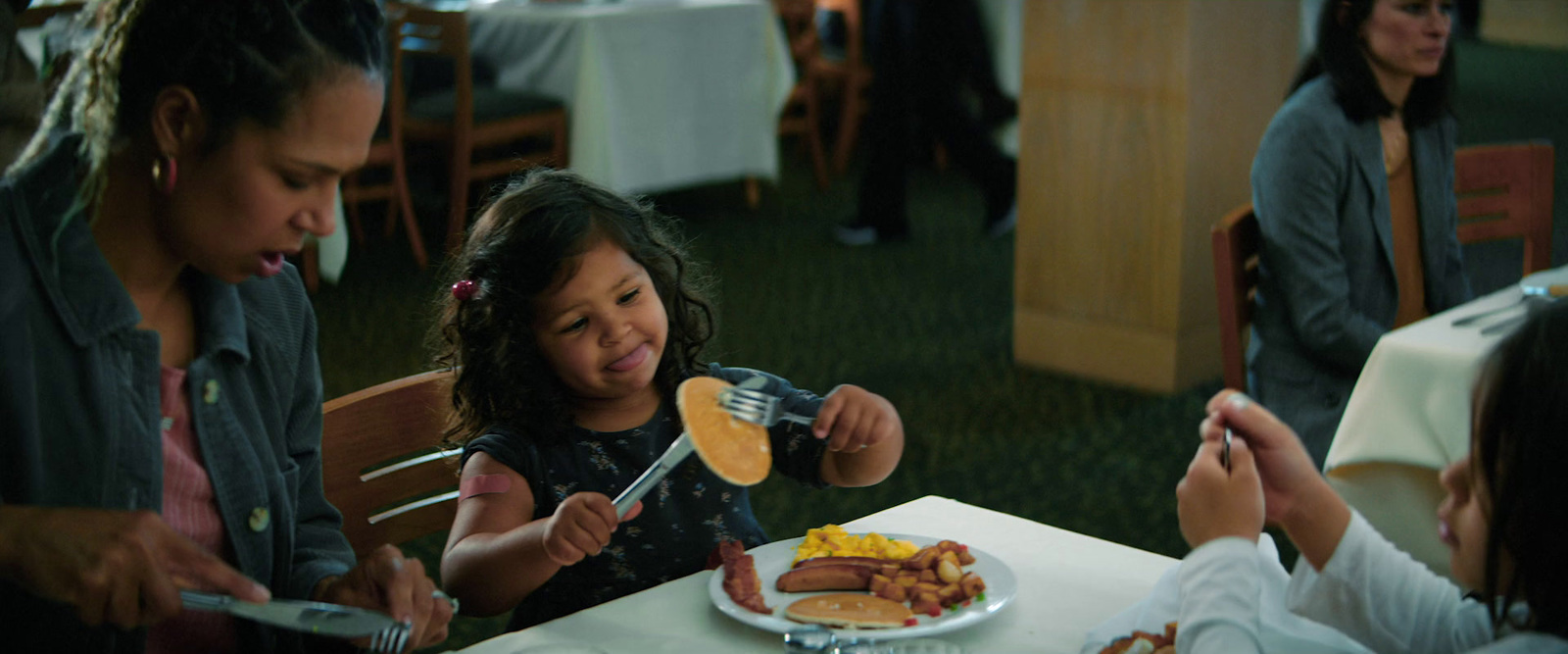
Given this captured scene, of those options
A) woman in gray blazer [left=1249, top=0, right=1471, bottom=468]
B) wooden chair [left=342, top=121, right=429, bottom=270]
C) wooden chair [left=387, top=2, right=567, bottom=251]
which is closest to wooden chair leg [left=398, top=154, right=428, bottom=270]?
wooden chair [left=342, top=121, right=429, bottom=270]

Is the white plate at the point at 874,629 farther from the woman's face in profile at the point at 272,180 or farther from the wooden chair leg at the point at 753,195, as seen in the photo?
the wooden chair leg at the point at 753,195

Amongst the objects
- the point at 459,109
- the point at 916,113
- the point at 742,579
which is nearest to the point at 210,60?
the point at 742,579

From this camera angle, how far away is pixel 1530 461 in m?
0.96

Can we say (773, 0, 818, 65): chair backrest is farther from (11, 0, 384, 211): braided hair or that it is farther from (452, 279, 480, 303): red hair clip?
(11, 0, 384, 211): braided hair

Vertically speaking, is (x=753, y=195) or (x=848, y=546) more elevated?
(x=848, y=546)

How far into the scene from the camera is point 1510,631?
1073 mm

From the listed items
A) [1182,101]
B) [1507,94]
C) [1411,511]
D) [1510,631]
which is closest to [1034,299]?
[1182,101]

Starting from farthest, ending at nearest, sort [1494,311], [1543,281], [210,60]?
1. [1543,281]
2. [1494,311]
3. [210,60]

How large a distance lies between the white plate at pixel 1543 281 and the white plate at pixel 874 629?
4.15 ft

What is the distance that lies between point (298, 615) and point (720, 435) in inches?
16.4

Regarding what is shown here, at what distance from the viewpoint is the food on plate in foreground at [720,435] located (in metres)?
1.27

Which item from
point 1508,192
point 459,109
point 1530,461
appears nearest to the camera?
point 1530,461

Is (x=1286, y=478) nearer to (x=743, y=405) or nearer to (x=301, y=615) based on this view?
(x=743, y=405)

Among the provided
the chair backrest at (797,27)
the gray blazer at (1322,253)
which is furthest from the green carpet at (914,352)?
the chair backrest at (797,27)
